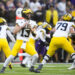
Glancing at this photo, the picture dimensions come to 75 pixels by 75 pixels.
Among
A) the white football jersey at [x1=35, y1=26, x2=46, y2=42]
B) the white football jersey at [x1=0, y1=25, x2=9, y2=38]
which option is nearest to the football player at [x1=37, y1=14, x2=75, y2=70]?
the white football jersey at [x1=0, y1=25, x2=9, y2=38]

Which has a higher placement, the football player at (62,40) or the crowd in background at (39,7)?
the crowd in background at (39,7)

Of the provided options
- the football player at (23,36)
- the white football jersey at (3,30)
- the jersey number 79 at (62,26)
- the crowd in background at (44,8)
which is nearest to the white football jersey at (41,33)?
the crowd in background at (44,8)

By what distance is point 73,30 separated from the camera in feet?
35.6

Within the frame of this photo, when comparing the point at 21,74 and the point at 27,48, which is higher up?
the point at 27,48

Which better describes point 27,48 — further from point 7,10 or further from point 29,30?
point 7,10

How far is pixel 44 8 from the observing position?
54.7ft

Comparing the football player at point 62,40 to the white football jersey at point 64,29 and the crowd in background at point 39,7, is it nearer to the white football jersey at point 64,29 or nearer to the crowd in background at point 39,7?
the white football jersey at point 64,29

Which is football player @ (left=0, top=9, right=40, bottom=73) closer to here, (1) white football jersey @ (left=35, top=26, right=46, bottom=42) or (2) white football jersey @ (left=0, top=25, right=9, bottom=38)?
Answer: (2) white football jersey @ (left=0, top=25, right=9, bottom=38)

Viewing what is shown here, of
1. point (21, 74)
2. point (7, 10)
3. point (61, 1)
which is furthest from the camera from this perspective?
point (61, 1)

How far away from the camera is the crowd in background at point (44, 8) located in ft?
53.1

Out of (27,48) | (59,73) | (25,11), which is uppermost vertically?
(25,11)

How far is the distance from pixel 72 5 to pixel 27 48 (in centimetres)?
724

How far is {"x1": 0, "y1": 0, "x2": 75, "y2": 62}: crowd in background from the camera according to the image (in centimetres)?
1619

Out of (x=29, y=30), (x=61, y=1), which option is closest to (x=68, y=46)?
(x=29, y=30)
